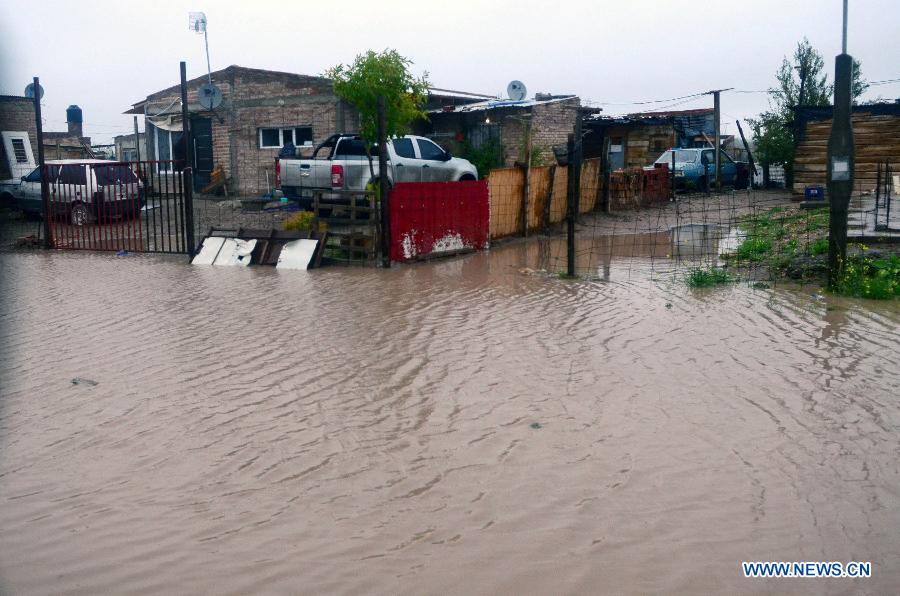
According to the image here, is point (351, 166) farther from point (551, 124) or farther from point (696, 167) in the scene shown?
point (696, 167)

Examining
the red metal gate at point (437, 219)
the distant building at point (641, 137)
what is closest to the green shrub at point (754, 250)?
the red metal gate at point (437, 219)

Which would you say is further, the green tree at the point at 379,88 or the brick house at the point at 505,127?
the brick house at the point at 505,127

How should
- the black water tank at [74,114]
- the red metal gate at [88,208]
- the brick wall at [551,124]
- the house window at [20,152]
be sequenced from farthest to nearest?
the black water tank at [74,114]
the brick wall at [551,124]
the house window at [20,152]
the red metal gate at [88,208]

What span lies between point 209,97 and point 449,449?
21.1 metres

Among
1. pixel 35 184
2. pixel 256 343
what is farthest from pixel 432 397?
pixel 35 184

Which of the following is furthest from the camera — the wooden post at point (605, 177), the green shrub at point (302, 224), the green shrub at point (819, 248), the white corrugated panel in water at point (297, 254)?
the wooden post at point (605, 177)

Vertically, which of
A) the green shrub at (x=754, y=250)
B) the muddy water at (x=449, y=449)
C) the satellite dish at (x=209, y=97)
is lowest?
the muddy water at (x=449, y=449)

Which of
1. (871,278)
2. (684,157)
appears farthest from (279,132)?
(871,278)

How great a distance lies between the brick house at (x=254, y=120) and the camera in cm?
2445

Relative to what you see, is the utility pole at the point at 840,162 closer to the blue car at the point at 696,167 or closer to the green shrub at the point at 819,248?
the green shrub at the point at 819,248

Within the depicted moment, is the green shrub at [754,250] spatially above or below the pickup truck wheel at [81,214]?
below

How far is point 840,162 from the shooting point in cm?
1043

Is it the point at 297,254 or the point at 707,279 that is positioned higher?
the point at 297,254

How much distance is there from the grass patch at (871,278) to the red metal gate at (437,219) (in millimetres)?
6378
